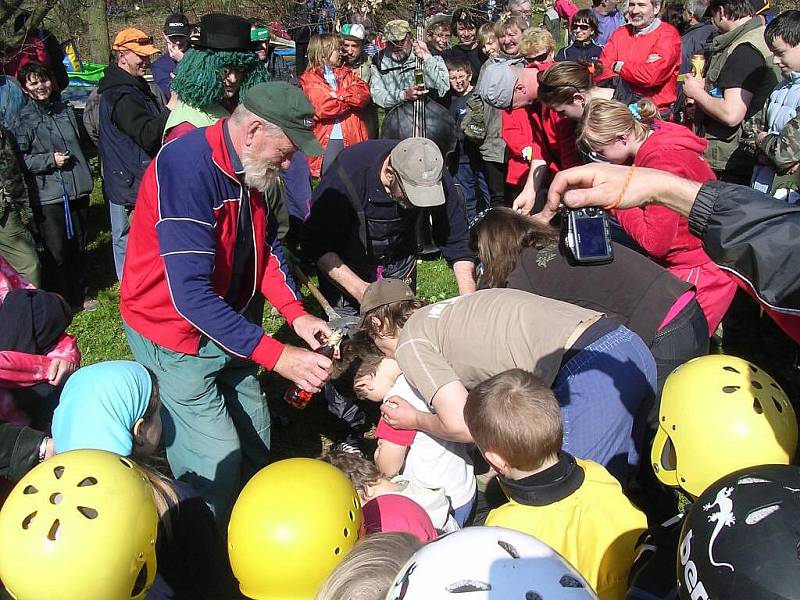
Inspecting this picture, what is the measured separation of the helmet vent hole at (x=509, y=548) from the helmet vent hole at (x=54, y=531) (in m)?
1.32

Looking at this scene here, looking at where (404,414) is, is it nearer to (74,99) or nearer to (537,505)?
(537,505)

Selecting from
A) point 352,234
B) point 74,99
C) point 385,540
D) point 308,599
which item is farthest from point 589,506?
point 74,99

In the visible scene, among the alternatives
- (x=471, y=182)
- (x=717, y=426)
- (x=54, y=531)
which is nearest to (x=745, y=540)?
(x=717, y=426)

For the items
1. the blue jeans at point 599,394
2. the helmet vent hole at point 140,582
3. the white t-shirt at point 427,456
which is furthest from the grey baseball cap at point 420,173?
the helmet vent hole at point 140,582

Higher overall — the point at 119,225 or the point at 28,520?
the point at 28,520

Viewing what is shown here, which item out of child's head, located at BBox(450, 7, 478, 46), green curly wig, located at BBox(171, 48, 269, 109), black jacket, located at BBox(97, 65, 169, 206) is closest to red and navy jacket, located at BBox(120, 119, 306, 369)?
green curly wig, located at BBox(171, 48, 269, 109)

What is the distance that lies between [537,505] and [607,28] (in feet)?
33.9

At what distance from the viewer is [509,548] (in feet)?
5.99

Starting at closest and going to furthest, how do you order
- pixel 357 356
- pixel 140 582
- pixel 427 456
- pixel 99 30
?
1. pixel 140 582
2. pixel 427 456
3. pixel 357 356
4. pixel 99 30

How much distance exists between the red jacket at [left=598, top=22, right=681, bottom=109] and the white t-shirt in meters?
3.89

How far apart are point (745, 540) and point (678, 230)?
245cm

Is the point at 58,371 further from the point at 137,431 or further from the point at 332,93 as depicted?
the point at 332,93

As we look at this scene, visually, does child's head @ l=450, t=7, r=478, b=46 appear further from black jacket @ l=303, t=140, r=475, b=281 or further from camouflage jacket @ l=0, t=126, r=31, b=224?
camouflage jacket @ l=0, t=126, r=31, b=224

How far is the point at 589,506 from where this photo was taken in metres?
2.43
